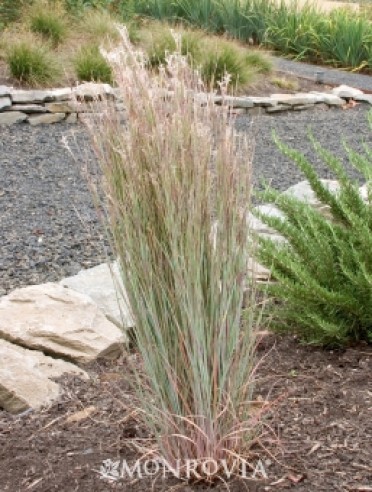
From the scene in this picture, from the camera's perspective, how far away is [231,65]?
9492 millimetres

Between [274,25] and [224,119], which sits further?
[274,25]

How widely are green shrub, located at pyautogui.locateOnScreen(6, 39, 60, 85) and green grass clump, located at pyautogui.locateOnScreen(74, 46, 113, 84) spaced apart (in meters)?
0.28

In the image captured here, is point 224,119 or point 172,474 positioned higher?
point 224,119

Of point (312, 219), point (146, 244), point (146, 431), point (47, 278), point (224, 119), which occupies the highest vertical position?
point (224, 119)

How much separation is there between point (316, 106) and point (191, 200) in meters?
8.21

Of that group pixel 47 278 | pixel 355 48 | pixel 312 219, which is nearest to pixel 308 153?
pixel 47 278

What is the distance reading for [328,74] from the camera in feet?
38.7

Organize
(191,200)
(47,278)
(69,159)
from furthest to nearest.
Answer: (69,159), (47,278), (191,200)

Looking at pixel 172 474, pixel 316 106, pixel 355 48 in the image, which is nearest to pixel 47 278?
pixel 172 474

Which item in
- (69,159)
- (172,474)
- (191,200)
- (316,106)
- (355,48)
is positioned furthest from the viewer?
(355,48)

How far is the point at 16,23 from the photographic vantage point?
1079 centimetres

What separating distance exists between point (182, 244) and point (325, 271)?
1220 millimetres

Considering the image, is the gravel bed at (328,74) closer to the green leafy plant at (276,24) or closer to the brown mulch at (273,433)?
the green leafy plant at (276,24)

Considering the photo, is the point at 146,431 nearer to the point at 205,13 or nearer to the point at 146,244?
the point at 146,244
